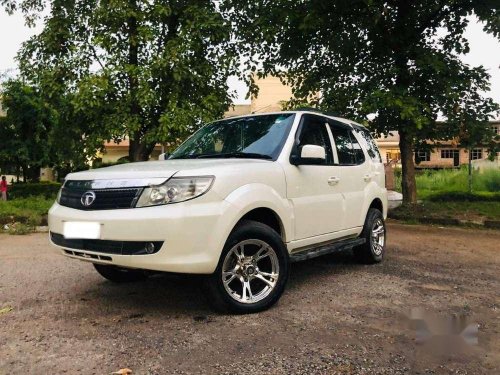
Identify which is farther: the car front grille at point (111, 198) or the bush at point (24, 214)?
the bush at point (24, 214)

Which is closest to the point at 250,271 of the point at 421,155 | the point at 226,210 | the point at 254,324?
A: the point at 254,324

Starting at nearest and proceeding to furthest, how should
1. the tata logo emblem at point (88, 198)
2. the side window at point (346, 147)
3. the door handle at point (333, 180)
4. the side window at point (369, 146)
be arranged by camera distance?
1. the tata logo emblem at point (88, 198)
2. the door handle at point (333, 180)
3. the side window at point (346, 147)
4. the side window at point (369, 146)

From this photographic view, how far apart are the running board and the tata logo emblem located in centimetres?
185

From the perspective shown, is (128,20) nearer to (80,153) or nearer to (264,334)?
(80,153)

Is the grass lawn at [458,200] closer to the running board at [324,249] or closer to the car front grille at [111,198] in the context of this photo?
the running board at [324,249]

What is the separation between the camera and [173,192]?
3467mm

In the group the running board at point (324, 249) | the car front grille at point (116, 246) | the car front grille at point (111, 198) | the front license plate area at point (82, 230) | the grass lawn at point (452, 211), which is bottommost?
the grass lawn at point (452, 211)

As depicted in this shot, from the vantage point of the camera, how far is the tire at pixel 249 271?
366cm

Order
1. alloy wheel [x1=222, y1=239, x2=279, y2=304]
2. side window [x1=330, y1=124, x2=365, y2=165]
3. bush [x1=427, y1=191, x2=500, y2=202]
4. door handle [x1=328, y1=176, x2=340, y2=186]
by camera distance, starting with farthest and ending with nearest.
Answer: bush [x1=427, y1=191, x2=500, y2=202], side window [x1=330, y1=124, x2=365, y2=165], door handle [x1=328, y1=176, x2=340, y2=186], alloy wheel [x1=222, y1=239, x2=279, y2=304]

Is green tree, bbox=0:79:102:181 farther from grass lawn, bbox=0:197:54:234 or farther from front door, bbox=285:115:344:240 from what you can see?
front door, bbox=285:115:344:240

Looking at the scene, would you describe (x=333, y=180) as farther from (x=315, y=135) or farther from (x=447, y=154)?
(x=447, y=154)

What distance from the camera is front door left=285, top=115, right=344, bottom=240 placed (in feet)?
14.4

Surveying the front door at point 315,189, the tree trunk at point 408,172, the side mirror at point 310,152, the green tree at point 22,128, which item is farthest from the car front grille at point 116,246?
the green tree at point 22,128

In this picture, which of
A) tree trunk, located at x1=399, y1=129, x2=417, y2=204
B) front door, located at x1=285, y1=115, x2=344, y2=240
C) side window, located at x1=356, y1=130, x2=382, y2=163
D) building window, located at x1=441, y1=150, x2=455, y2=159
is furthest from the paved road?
building window, located at x1=441, y1=150, x2=455, y2=159
